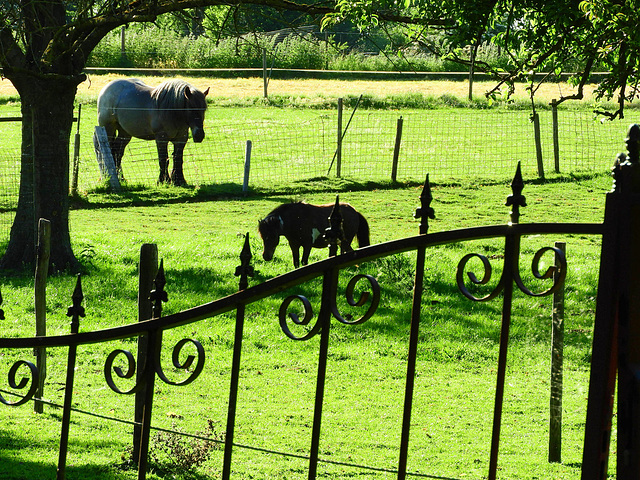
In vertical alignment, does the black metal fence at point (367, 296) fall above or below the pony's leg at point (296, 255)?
above

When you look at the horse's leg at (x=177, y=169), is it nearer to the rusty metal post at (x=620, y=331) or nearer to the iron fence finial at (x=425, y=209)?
the iron fence finial at (x=425, y=209)

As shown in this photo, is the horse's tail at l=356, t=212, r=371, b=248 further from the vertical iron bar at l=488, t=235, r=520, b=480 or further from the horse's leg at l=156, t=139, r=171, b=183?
the horse's leg at l=156, t=139, r=171, b=183

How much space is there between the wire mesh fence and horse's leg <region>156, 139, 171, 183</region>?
33 cm

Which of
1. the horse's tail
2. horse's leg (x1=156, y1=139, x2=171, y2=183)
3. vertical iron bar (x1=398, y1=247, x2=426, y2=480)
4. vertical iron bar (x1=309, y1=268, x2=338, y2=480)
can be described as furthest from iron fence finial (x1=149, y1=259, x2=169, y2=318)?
horse's leg (x1=156, y1=139, x2=171, y2=183)

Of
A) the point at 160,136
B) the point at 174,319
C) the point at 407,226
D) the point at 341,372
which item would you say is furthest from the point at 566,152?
the point at 174,319

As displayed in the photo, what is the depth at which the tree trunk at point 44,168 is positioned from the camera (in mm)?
9734

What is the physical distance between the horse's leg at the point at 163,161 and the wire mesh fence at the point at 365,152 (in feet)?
1.09

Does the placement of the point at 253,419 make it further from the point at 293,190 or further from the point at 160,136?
the point at 160,136

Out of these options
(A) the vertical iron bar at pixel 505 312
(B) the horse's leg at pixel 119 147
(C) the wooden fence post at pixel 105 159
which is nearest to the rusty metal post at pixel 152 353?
(A) the vertical iron bar at pixel 505 312

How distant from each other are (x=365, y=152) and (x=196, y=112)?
474 cm

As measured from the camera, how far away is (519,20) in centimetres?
909

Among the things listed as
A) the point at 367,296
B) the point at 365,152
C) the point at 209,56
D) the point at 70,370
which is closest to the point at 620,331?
the point at 367,296

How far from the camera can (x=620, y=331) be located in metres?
2.12

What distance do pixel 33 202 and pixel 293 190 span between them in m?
6.85
